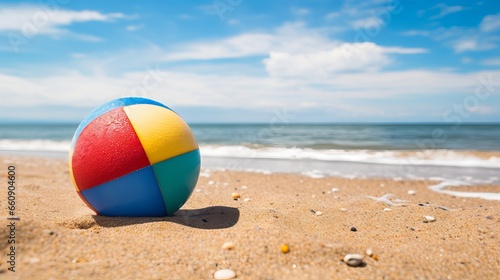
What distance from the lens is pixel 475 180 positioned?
25.9 ft

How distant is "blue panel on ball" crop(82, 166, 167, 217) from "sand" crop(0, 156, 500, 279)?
113 millimetres

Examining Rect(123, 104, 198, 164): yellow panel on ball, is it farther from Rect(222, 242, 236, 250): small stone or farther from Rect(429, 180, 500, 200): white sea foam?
Rect(429, 180, 500, 200): white sea foam

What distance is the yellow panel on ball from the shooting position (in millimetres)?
3490

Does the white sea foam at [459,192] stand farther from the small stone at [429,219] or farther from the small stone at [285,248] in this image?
the small stone at [285,248]

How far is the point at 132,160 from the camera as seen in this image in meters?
3.43

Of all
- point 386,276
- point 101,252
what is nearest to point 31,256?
point 101,252

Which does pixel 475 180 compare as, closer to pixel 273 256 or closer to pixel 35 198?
pixel 273 256

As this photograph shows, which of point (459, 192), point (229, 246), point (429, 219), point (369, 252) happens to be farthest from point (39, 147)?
point (369, 252)

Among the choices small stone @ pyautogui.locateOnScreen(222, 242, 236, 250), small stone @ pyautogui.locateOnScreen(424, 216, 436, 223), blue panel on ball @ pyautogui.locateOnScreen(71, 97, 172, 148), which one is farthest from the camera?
small stone @ pyautogui.locateOnScreen(424, 216, 436, 223)

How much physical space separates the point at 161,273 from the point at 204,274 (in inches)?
11.2

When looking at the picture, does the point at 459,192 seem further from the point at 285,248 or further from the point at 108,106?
the point at 108,106

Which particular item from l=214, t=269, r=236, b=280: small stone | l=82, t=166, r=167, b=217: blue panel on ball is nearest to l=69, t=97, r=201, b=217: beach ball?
l=82, t=166, r=167, b=217: blue panel on ball

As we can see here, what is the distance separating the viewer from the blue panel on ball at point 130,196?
345 cm

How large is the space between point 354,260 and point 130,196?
2.10 m
